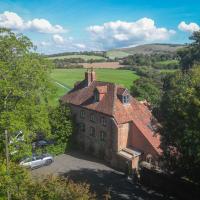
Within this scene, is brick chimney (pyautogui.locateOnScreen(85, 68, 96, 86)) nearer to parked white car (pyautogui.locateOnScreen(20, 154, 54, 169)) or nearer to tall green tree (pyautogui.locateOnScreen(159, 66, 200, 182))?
parked white car (pyautogui.locateOnScreen(20, 154, 54, 169))

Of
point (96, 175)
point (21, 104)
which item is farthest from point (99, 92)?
point (21, 104)

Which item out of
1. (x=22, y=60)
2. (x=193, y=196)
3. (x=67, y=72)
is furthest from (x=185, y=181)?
(x=67, y=72)

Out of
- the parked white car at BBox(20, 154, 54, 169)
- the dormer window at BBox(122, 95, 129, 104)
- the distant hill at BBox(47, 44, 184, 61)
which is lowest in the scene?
the parked white car at BBox(20, 154, 54, 169)

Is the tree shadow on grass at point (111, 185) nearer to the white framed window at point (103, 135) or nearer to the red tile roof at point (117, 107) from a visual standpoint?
the white framed window at point (103, 135)

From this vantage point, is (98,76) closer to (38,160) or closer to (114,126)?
(114,126)

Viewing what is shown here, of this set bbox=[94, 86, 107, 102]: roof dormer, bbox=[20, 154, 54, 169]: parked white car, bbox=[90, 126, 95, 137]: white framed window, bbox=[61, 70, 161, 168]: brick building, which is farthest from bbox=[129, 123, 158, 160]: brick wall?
bbox=[20, 154, 54, 169]: parked white car

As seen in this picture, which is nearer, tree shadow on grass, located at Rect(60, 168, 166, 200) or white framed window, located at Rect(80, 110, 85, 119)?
tree shadow on grass, located at Rect(60, 168, 166, 200)

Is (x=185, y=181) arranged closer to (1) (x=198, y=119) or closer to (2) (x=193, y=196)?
(2) (x=193, y=196)
